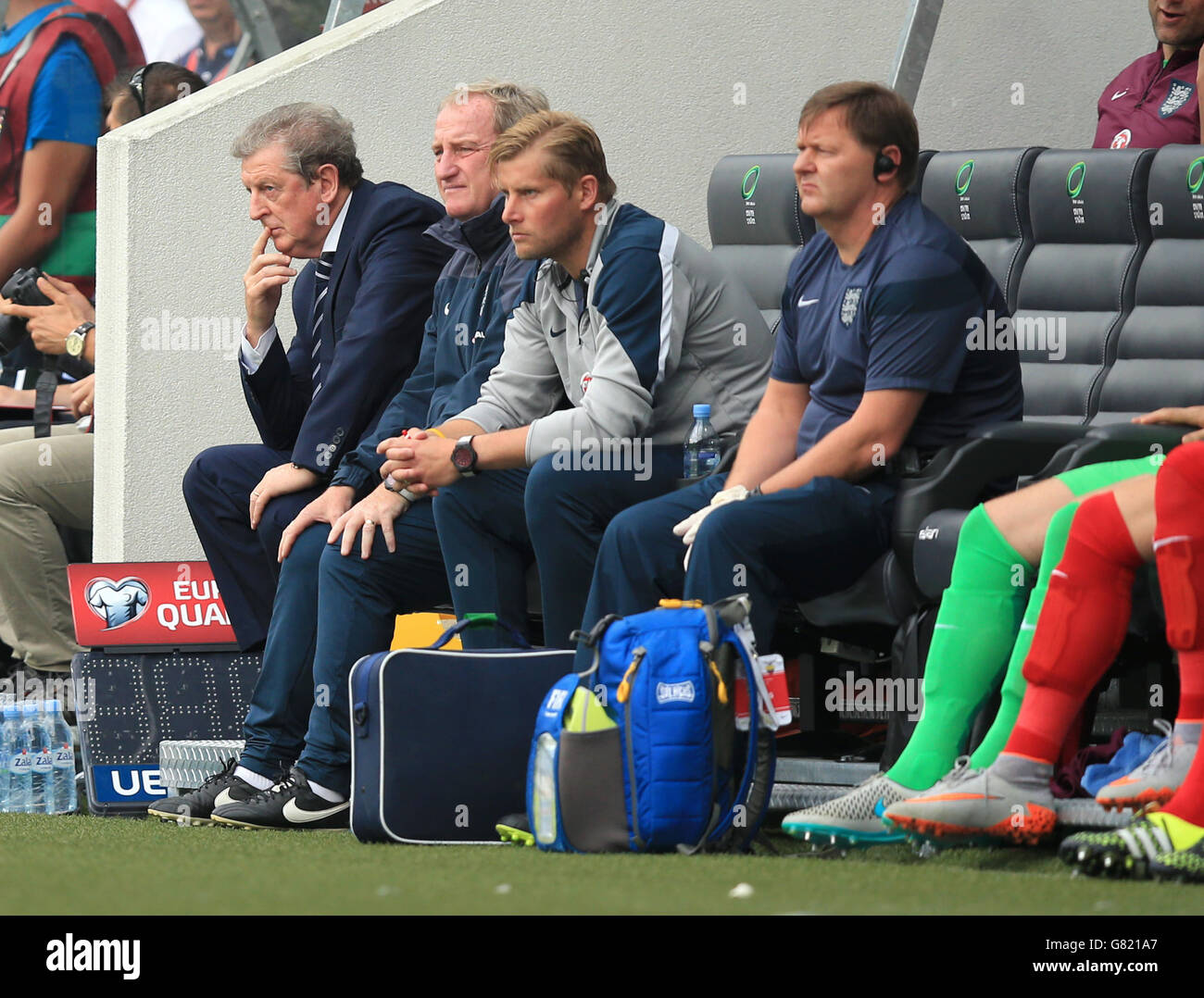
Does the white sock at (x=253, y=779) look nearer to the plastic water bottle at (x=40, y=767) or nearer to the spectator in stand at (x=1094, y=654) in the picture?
the plastic water bottle at (x=40, y=767)

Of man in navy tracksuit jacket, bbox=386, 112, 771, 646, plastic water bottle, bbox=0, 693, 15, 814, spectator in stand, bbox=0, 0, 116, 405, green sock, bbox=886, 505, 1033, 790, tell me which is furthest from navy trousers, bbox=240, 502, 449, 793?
spectator in stand, bbox=0, 0, 116, 405

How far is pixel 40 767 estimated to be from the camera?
4.16 metres

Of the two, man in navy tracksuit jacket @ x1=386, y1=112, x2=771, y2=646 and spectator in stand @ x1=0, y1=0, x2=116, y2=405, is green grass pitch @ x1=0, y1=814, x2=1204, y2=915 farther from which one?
spectator in stand @ x1=0, y1=0, x2=116, y2=405

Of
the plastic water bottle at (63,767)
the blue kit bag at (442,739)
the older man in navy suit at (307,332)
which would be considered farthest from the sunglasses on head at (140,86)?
the blue kit bag at (442,739)

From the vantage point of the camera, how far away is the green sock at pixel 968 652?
2688mm

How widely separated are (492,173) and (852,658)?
112 cm

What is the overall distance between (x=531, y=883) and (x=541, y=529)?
101 cm

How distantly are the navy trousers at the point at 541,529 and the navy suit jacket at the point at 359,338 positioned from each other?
0.50m

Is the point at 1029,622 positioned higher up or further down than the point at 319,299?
further down

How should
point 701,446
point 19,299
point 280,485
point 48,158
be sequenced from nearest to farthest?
1. point 701,446
2. point 280,485
3. point 19,299
4. point 48,158

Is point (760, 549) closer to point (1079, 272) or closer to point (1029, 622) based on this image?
point (1029, 622)

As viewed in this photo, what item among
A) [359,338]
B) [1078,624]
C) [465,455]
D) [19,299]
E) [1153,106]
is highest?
[1153,106]

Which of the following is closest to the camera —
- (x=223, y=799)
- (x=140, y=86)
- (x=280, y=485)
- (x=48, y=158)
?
(x=223, y=799)

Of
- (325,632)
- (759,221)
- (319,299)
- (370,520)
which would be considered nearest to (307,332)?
(319,299)
